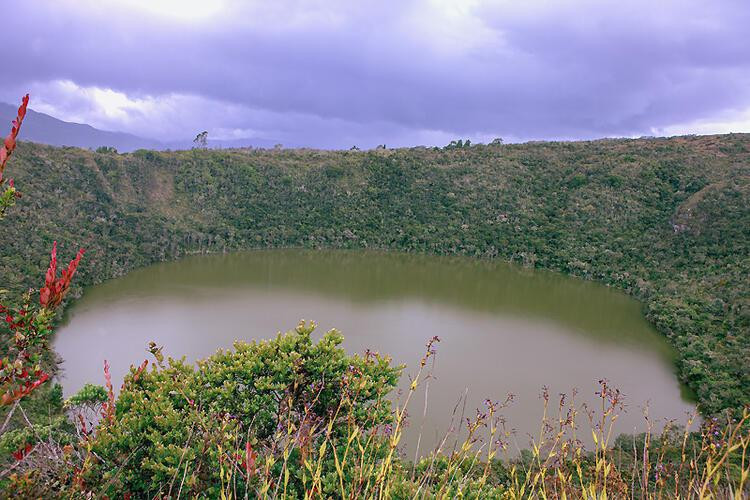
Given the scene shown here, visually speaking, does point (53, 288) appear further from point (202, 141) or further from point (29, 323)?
point (202, 141)

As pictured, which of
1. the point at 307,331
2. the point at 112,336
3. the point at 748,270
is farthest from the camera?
the point at 748,270

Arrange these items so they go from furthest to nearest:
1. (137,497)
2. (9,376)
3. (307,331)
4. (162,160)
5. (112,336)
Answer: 1. (162,160)
2. (112,336)
3. (307,331)
4. (137,497)
5. (9,376)

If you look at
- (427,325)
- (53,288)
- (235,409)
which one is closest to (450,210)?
(427,325)

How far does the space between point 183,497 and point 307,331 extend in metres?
2.73

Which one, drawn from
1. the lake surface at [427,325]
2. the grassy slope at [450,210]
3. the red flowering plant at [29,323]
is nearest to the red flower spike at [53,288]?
the red flowering plant at [29,323]

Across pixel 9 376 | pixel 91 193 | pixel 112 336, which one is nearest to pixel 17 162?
pixel 91 193

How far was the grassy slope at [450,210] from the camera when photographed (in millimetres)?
20688

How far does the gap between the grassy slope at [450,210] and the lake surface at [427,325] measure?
81.1 inches

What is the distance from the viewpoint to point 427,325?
1725 cm

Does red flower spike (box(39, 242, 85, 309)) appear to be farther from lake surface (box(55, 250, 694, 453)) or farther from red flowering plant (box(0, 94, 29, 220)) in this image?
lake surface (box(55, 250, 694, 453))

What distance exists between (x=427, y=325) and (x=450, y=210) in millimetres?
17440

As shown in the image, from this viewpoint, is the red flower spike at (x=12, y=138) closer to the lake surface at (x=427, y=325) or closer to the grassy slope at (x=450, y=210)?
the lake surface at (x=427, y=325)

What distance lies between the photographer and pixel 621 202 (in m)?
29.7

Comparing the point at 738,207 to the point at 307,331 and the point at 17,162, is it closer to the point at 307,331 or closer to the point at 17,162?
the point at 307,331
